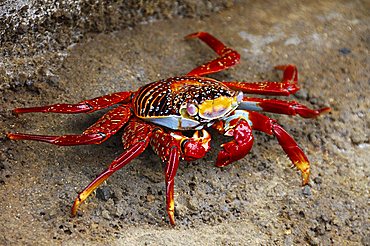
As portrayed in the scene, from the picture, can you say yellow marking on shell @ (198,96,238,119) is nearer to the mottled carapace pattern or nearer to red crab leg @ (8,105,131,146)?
the mottled carapace pattern

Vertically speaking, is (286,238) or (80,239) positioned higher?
(80,239)

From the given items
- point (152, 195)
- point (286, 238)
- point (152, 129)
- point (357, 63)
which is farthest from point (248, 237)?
point (357, 63)

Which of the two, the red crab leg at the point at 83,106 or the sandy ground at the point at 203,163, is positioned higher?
the red crab leg at the point at 83,106

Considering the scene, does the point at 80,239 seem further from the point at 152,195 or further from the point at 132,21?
the point at 132,21

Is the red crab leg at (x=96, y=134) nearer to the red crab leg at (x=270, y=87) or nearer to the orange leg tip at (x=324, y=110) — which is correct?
the red crab leg at (x=270, y=87)

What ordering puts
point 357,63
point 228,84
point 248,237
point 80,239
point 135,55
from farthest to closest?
point 357,63 → point 135,55 → point 228,84 → point 248,237 → point 80,239

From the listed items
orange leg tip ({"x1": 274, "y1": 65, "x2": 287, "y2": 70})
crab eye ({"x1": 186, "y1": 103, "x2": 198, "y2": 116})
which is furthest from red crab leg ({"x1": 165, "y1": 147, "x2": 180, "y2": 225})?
orange leg tip ({"x1": 274, "y1": 65, "x2": 287, "y2": 70})

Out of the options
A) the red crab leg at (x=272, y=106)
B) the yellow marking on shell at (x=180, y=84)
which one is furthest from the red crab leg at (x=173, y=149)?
the red crab leg at (x=272, y=106)
